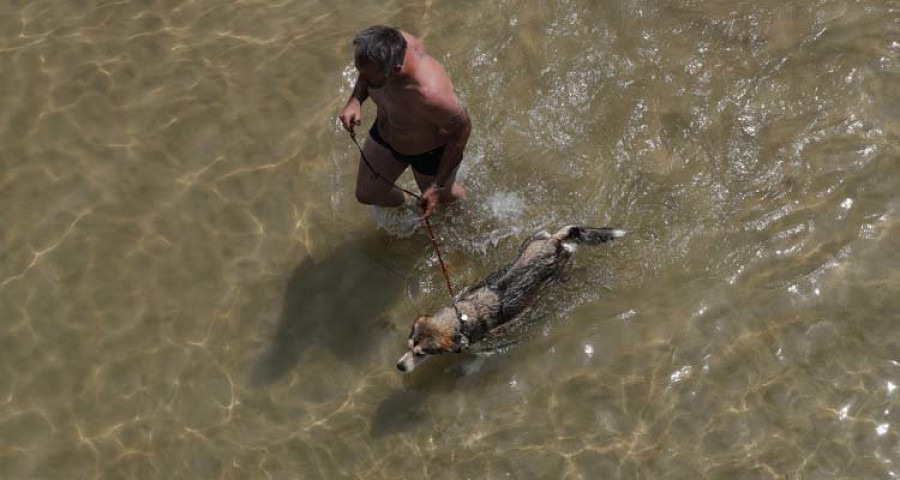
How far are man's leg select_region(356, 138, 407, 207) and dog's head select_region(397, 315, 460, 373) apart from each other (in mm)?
1143

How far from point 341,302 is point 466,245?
42.6 inches

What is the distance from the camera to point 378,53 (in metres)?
4.61

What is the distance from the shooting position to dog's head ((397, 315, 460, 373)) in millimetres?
5297

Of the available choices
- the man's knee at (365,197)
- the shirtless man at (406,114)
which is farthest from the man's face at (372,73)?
the man's knee at (365,197)

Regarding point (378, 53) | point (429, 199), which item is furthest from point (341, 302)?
point (378, 53)

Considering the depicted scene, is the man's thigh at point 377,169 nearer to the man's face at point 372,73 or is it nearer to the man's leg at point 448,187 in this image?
the man's leg at point 448,187

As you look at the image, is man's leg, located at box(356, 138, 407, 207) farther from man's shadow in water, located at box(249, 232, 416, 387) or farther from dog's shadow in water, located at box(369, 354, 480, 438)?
dog's shadow in water, located at box(369, 354, 480, 438)

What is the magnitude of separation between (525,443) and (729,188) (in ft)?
8.38

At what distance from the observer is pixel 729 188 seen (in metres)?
6.29

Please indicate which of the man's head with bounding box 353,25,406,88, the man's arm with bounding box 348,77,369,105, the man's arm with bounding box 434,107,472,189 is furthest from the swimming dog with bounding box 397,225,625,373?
the man's head with bounding box 353,25,406,88

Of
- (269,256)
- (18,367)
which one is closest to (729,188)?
(269,256)

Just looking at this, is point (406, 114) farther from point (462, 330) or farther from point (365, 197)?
point (462, 330)

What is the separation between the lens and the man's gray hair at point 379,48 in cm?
461

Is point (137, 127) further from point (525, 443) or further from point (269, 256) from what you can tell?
point (525, 443)
